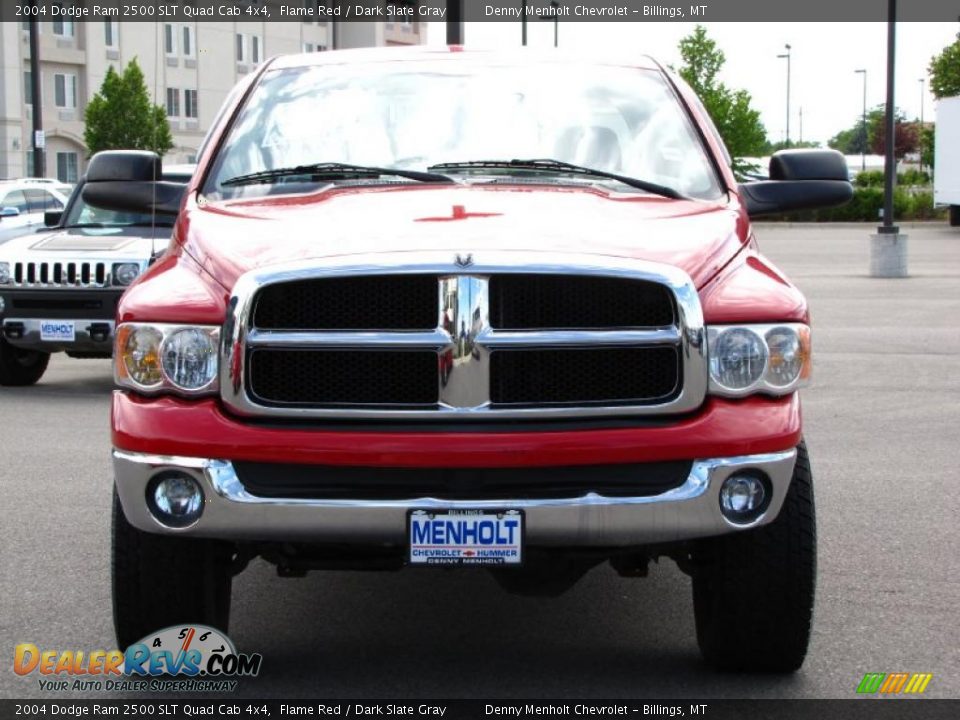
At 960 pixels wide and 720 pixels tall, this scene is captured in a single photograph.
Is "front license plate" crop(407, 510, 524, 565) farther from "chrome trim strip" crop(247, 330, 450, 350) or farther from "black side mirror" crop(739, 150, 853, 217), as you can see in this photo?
"black side mirror" crop(739, 150, 853, 217)

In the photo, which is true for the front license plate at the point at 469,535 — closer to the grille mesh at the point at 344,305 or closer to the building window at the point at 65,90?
the grille mesh at the point at 344,305

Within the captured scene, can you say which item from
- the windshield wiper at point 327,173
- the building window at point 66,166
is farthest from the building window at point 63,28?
the windshield wiper at point 327,173

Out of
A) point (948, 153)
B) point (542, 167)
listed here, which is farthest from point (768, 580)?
point (948, 153)

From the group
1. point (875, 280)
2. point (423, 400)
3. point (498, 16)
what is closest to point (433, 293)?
point (423, 400)

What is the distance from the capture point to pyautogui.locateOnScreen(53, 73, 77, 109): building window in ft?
235

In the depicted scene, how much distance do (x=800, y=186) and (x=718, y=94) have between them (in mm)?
48538

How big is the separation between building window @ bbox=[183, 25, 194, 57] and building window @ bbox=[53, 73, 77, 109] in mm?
6128

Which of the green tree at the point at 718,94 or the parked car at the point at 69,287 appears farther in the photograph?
the green tree at the point at 718,94

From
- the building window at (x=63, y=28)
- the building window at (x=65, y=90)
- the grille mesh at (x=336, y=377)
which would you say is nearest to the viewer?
the grille mesh at (x=336, y=377)

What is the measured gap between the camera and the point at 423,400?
429 centimetres

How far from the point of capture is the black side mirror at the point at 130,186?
5.98 meters

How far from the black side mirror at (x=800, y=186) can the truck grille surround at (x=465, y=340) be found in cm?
155

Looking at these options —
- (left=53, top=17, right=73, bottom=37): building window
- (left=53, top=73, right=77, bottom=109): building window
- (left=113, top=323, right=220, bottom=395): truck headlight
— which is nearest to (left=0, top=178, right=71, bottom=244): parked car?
(left=113, top=323, right=220, bottom=395): truck headlight

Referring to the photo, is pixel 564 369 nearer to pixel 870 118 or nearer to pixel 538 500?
pixel 538 500
